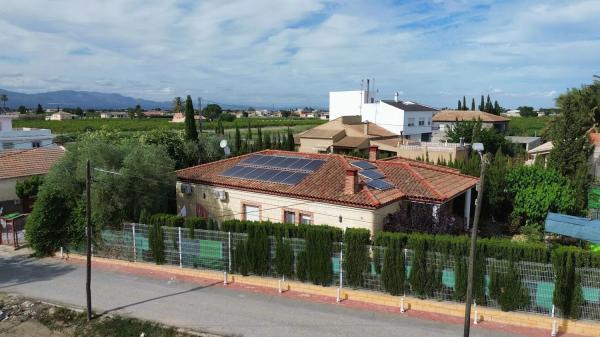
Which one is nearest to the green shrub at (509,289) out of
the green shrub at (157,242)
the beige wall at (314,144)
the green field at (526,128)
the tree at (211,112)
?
the green shrub at (157,242)

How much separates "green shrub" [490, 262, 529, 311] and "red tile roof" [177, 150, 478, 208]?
4768 mm

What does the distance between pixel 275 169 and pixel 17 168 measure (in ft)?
65.2

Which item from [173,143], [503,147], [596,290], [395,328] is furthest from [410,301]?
[503,147]

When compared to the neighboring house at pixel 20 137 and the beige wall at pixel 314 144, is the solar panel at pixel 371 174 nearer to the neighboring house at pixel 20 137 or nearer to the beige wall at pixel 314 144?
the beige wall at pixel 314 144

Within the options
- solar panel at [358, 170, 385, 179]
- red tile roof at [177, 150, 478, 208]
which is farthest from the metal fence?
solar panel at [358, 170, 385, 179]

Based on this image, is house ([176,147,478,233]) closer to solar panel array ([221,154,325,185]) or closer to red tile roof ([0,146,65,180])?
solar panel array ([221,154,325,185])

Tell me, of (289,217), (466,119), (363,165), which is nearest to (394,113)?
(466,119)

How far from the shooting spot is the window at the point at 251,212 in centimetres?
1960

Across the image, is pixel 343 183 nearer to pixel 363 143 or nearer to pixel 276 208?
pixel 276 208

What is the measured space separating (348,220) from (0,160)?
25.9 meters

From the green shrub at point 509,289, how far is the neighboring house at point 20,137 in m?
43.6

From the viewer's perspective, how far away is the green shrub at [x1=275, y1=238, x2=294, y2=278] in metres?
15.0

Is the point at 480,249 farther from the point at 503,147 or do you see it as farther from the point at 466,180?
the point at 503,147

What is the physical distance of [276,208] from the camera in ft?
61.9
